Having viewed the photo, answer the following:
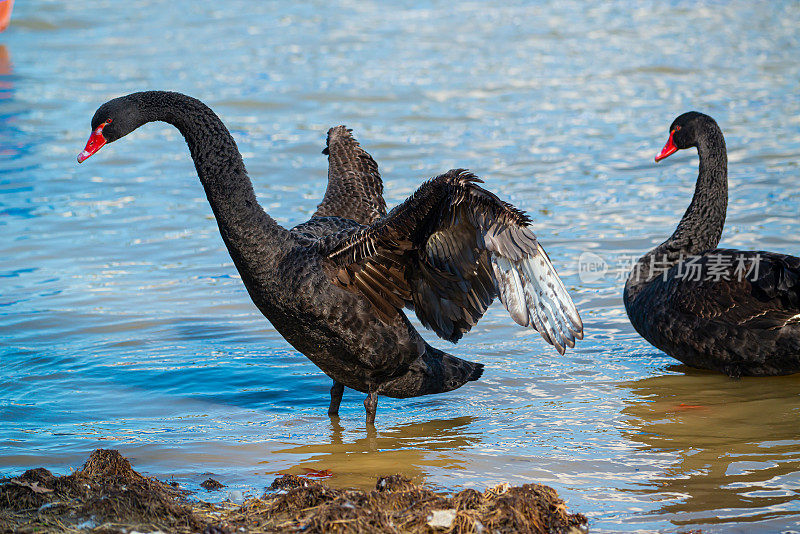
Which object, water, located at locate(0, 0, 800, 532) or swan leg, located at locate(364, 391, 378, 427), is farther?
swan leg, located at locate(364, 391, 378, 427)

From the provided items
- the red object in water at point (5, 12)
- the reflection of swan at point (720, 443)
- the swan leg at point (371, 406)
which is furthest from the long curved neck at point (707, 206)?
the red object in water at point (5, 12)

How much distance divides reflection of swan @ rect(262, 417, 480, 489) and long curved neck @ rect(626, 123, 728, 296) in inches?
80.9

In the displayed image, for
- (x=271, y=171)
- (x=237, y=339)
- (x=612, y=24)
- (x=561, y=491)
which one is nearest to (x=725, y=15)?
(x=612, y=24)

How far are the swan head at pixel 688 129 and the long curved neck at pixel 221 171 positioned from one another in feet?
12.4

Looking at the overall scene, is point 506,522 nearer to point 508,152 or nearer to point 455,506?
point 455,506

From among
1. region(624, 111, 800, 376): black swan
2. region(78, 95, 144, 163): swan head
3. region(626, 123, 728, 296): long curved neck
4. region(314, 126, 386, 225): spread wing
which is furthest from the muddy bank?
region(626, 123, 728, 296): long curved neck

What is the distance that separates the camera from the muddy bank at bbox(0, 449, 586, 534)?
3.94m

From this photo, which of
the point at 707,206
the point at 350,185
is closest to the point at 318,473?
the point at 350,185

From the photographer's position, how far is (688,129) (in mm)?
7621

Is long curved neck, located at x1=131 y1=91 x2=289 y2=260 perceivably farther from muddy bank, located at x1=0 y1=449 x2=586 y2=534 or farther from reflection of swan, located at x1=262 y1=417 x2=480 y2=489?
muddy bank, located at x1=0 y1=449 x2=586 y2=534

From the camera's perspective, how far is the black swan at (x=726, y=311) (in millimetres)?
5961

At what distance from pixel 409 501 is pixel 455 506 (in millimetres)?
209

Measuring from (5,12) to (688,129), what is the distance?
50.6ft

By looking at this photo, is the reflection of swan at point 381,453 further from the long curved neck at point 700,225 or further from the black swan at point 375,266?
the long curved neck at point 700,225
